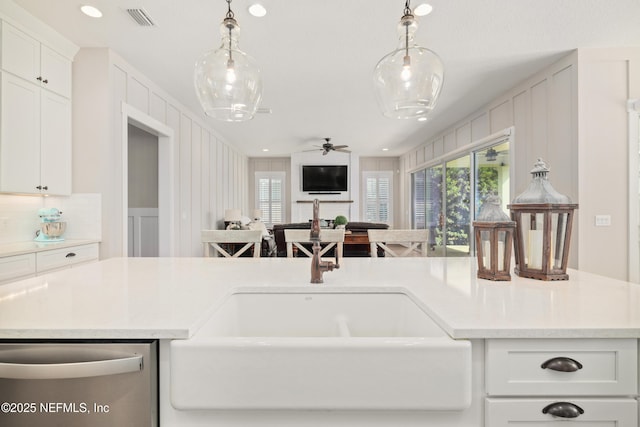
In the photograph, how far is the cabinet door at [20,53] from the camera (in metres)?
2.37

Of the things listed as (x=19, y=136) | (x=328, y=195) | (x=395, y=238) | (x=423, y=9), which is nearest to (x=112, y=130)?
(x=19, y=136)

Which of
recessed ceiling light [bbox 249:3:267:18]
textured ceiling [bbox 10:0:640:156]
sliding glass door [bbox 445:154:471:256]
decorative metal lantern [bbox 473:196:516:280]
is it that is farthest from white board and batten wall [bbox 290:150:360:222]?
decorative metal lantern [bbox 473:196:516:280]

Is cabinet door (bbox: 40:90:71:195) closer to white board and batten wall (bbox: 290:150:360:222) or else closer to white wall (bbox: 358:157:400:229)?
white board and batten wall (bbox: 290:150:360:222)

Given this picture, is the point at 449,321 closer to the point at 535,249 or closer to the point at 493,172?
the point at 535,249

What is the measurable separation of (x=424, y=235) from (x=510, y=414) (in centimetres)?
185

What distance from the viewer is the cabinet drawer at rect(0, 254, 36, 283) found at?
2131mm

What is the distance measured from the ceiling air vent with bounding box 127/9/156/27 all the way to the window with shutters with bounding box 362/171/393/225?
7417 mm

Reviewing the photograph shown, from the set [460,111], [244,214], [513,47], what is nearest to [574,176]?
[513,47]

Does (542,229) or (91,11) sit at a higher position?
(91,11)

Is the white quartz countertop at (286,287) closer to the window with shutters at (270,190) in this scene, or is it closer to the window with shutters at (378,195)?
the window with shutters at (270,190)

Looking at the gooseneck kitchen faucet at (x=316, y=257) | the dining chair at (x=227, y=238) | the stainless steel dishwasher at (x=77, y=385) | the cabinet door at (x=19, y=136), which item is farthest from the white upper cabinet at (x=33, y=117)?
the gooseneck kitchen faucet at (x=316, y=257)

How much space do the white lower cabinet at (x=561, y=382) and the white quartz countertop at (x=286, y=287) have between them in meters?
Answer: 0.04

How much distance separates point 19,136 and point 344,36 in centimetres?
277

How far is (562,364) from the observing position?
766 mm
